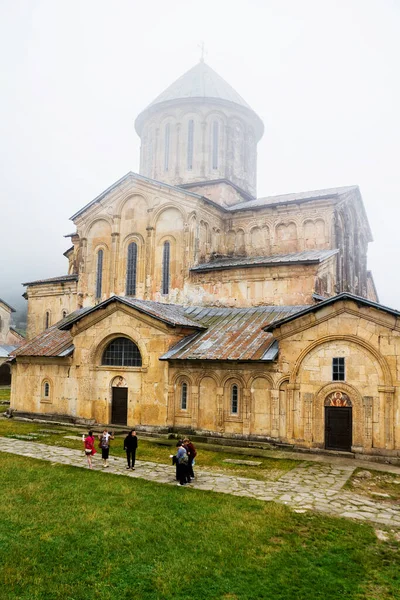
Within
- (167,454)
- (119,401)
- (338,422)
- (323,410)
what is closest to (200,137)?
(119,401)

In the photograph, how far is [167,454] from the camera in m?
15.9

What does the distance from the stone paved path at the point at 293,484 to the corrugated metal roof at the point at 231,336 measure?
500cm

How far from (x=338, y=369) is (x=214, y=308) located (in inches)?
343

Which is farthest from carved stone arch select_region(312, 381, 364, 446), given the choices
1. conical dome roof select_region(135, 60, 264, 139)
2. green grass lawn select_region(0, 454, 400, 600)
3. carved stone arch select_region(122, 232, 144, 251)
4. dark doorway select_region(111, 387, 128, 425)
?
conical dome roof select_region(135, 60, 264, 139)

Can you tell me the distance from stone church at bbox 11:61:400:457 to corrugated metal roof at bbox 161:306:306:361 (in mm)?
88

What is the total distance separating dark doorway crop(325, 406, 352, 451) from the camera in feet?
52.2

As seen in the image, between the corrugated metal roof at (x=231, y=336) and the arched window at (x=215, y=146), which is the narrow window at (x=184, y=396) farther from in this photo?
the arched window at (x=215, y=146)

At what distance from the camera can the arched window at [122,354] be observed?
819 inches

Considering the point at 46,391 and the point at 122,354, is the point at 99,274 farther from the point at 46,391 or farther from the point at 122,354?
the point at 122,354

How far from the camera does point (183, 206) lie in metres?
24.9

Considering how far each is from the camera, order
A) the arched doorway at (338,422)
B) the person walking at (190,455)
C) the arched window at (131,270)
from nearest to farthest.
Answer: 1. the person walking at (190,455)
2. the arched doorway at (338,422)
3. the arched window at (131,270)

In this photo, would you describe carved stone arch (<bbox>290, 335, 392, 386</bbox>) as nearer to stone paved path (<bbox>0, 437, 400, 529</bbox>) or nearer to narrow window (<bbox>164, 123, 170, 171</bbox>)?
stone paved path (<bbox>0, 437, 400, 529</bbox>)

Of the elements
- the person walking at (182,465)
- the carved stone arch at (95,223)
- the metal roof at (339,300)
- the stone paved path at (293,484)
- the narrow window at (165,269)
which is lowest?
the stone paved path at (293,484)

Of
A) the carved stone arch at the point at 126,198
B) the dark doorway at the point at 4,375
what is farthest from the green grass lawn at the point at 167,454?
the dark doorway at the point at 4,375
